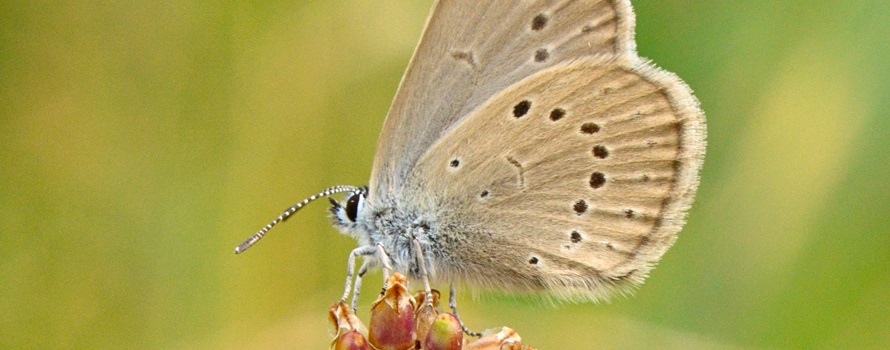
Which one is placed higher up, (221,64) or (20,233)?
(221,64)

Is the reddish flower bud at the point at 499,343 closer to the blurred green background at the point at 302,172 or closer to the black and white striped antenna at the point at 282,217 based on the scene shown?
the black and white striped antenna at the point at 282,217

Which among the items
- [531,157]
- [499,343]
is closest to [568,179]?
[531,157]

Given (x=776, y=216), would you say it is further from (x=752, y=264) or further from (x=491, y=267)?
(x=491, y=267)

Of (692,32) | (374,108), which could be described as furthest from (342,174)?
(692,32)

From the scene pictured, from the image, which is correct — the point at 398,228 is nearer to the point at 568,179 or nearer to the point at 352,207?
the point at 352,207

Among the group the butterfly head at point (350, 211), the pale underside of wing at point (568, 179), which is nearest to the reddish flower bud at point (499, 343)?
the pale underside of wing at point (568, 179)
